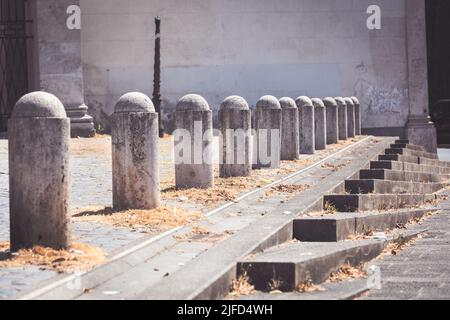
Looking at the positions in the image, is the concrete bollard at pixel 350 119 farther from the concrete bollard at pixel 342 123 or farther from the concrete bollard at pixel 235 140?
the concrete bollard at pixel 235 140

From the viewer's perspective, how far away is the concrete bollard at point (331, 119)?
20969 millimetres

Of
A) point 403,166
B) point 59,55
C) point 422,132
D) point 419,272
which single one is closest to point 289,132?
point 403,166

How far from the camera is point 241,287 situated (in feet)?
20.3

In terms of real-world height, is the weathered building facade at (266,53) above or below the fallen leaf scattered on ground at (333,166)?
above

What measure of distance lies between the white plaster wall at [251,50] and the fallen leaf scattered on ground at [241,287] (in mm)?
23559

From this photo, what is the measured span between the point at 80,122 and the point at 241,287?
61.1 ft

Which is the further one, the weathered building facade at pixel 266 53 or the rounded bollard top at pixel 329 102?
the weathered building facade at pixel 266 53

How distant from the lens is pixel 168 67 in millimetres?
30203

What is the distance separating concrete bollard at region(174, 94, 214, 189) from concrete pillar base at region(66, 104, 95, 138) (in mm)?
13188

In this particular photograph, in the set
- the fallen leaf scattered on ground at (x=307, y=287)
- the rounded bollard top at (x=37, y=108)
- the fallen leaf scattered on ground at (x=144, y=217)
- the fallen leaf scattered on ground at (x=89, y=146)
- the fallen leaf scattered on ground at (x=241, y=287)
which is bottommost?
the fallen leaf scattered on ground at (x=307, y=287)

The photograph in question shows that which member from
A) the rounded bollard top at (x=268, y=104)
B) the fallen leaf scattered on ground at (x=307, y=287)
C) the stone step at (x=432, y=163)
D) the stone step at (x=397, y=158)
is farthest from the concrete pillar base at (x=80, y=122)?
the fallen leaf scattered on ground at (x=307, y=287)

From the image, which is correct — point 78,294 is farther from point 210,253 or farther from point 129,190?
point 129,190

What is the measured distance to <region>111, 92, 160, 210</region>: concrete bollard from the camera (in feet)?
29.3

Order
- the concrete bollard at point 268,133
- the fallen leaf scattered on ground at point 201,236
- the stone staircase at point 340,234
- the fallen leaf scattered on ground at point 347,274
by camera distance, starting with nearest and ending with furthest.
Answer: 1. the stone staircase at point 340,234
2. the fallen leaf scattered on ground at point 347,274
3. the fallen leaf scattered on ground at point 201,236
4. the concrete bollard at point 268,133
